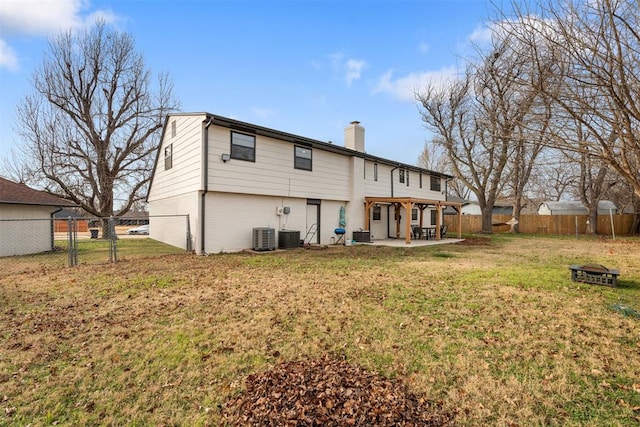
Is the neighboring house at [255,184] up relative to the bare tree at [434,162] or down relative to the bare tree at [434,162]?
down

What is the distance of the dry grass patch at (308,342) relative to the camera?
2.59 meters

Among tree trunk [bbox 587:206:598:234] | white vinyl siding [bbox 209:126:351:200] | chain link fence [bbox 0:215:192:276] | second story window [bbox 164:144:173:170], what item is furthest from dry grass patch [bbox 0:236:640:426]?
tree trunk [bbox 587:206:598:234]

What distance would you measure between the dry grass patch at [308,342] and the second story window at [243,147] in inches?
218

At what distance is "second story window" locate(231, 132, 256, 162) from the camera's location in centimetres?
1114

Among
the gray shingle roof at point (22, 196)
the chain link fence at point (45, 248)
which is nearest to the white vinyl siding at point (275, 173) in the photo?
the chain link fence at point (45, 248)

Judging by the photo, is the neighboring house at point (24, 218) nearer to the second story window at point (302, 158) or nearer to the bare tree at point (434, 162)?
the second story window at point (302, 158)

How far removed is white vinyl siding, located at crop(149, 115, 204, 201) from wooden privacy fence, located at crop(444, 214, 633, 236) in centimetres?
2415

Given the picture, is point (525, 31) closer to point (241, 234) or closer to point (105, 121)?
point (241, 234)

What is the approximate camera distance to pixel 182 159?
40.1 feet

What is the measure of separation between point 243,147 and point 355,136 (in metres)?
6.97

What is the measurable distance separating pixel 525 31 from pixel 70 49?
72.7ft

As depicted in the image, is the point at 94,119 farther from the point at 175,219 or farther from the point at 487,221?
the point at 487,221

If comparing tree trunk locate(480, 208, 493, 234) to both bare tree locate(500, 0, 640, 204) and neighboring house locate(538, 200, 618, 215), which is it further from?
bare tree locate(500, 0, 640, 204)

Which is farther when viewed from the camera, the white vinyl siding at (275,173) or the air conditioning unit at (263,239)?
the air conditioning unit at (263,239)
